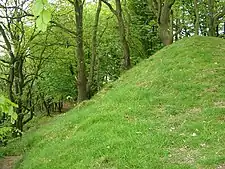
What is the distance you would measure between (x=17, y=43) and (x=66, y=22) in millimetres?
5409

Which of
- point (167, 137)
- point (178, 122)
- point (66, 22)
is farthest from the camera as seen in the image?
point (66, 22)

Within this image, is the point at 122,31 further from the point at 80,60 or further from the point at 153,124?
the point at 153,124

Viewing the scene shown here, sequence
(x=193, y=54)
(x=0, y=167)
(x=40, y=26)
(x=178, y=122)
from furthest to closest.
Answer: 1. (x=193, y=54)
2. (x=0, y=167)
3. (x=178, y=122)
4. (x=40, y=26)

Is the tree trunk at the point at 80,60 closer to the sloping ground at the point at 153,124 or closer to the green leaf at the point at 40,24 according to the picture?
the sloping ground at the point at 153,124

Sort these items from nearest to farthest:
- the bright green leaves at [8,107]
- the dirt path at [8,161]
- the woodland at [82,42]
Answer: the bright green leaves at [8,107]
the dirt path at [8,161]
the woodland at [82,42]

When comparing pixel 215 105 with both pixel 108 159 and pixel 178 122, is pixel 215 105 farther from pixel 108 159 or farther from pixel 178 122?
pixel 108 159

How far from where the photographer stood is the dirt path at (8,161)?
447 inches

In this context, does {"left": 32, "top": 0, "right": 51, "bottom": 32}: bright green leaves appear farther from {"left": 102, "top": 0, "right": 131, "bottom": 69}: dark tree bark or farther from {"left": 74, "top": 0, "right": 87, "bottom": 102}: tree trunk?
{"left": 102, "top": 0, "right": 131, "bottom": 69}: dark tree bark

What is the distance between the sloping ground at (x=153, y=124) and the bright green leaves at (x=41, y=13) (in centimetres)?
622

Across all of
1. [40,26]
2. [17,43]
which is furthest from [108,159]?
[17,43]

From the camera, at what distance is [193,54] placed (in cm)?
1478

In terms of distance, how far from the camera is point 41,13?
3.99ft

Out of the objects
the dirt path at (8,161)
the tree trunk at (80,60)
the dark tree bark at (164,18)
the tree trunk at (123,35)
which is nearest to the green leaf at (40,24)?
the dirt path at (8,161)

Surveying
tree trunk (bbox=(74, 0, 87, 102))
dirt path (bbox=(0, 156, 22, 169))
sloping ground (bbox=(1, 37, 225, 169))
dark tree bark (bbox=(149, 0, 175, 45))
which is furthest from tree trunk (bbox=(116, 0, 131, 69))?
dirt path (bbox=(0, 156, 22, 169))
